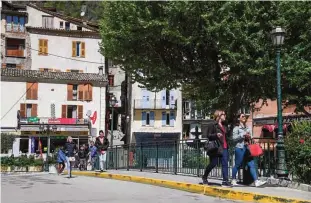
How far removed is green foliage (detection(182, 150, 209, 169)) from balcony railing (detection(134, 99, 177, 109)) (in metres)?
43.9

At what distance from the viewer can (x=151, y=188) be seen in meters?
13.5

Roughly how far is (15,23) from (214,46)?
43.5 meters

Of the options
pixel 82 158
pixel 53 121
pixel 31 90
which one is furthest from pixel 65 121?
pixel 82 158

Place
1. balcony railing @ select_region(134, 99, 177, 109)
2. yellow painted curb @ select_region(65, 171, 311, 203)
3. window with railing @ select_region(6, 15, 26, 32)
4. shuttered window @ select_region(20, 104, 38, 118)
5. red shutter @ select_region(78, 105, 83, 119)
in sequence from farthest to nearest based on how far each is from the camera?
1. balcony railing @ select_region(134, 99, 177, 109)
2. window with railing @ select_region(6, 15, 26, 32)
3. red shutter @ select_region(78, 105, 83, 119)
4. shuttered window @ select_region(20, 104, 38, 118)
5. yellow painted curb @ select_region(65, 171, 311, 203)

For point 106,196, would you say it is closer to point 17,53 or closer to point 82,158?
point 82,158

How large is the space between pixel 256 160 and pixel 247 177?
113 centimetres

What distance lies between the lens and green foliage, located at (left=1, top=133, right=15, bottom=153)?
165 ft

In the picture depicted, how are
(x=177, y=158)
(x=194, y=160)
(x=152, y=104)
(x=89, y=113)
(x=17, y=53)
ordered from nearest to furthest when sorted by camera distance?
(x=194, y=160) → (x=177, y=158) → (x=89, y=113) → (x=17, y=53) → (x=152, y=104)

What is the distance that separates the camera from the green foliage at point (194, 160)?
574 inches

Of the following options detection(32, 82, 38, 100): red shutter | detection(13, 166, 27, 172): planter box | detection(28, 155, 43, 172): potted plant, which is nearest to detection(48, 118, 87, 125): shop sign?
detection(32, 82, 38, 100): red shutter

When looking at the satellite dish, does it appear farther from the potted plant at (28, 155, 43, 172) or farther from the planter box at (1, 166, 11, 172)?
the planter box at (1, 166, 11, 172)

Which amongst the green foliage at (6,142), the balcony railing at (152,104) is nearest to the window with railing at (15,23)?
the green foliage at (6,142)

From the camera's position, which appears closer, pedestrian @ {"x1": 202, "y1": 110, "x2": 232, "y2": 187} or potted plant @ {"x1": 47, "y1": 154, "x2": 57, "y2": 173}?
pedestrian @ {"x1": 202, "y1": 110, "x2": 232, "y2": 187}

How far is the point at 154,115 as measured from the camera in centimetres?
6044
